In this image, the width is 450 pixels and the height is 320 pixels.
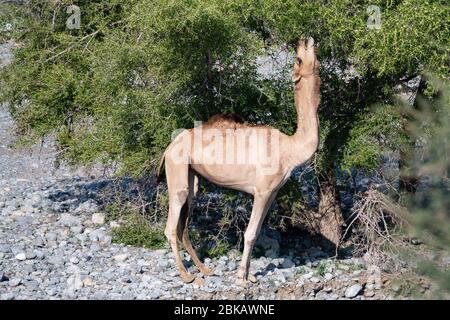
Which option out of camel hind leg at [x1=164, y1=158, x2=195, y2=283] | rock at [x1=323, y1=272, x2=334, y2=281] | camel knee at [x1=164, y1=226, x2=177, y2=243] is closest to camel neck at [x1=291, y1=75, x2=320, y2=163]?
camel hind leg at [x1=164, y1=158, x2=195, y2=283]

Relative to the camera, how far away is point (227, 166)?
10750 mm

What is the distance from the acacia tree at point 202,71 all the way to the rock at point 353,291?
1.52 m

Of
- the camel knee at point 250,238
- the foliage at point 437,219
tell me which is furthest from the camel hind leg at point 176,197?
the foliage at point 437,219

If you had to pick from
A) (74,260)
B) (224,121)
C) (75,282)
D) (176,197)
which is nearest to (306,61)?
(224,121)

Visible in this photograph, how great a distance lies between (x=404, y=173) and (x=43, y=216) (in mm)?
5505

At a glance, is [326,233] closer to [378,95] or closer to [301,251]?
[301,251]

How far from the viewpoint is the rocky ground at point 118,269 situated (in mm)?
10820

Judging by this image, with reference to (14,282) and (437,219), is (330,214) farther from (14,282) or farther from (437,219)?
(437,219)

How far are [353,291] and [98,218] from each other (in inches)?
162

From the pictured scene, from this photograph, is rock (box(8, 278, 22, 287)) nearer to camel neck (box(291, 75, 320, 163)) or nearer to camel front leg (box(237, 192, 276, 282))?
camel front leg (box(237, 192, 276, 282))

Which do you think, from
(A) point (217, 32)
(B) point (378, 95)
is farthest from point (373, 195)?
(A) point (217, 32)

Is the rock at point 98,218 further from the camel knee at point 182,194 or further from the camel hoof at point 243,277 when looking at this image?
the camel hoof at point 243,277

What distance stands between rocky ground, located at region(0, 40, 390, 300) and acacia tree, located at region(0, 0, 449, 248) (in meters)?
1.00

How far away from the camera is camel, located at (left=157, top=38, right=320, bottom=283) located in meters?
10.2
